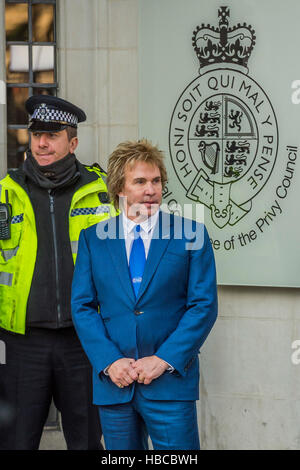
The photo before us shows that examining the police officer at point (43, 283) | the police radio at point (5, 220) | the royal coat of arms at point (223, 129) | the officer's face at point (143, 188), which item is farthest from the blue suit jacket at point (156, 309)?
the royal coat of arms at point (223, 129)

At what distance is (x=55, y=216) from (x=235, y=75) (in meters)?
1.48

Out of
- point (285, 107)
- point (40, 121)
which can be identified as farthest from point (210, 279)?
point (285, 107)

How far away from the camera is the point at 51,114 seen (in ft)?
13.5

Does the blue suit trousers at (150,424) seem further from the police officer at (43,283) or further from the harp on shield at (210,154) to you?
the harp on shield at (210,154)

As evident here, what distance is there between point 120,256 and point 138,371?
0.50 metres

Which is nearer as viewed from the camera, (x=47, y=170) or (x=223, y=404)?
(x=47, y=170)

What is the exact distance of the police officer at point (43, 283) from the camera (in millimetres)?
3969

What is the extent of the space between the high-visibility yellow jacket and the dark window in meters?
1.06

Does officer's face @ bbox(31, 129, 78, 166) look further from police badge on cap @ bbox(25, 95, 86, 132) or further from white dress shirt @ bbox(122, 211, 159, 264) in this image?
white dress shirt @ bbox(122, 211, 159, 264)

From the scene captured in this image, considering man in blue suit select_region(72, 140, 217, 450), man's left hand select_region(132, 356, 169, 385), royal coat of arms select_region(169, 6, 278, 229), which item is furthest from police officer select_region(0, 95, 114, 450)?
royal coat of arms select_region(169, 6, 278, 229)

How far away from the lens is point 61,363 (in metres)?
3.99

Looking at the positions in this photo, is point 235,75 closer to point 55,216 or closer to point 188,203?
point 188,203

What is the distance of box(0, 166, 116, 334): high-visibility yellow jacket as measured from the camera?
398cm

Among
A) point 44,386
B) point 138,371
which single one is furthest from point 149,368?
point 44,386
